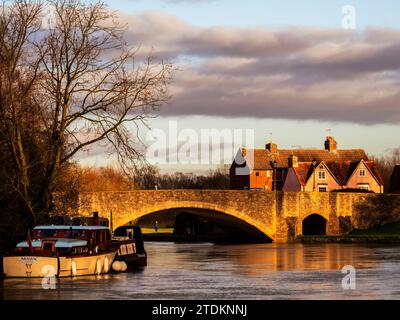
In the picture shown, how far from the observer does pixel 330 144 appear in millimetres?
110312

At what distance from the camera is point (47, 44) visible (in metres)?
37.8

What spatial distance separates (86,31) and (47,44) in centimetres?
162

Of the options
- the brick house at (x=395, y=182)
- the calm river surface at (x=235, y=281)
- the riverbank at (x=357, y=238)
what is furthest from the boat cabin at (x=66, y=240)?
the brick house at (x=395, y=182)

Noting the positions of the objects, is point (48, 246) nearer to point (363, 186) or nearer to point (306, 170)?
point (306, 170)

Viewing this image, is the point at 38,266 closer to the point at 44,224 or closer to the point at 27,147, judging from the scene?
the point at 44,224

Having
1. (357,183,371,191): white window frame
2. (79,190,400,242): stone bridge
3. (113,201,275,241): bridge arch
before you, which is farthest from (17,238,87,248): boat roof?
(357,183,371,191): white window frame

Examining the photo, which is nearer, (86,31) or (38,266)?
(38,266)

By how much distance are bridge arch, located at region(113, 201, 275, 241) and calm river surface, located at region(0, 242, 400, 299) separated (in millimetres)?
16667

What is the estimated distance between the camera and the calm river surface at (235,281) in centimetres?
2969

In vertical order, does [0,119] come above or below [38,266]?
above

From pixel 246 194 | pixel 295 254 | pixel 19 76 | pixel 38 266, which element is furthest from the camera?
pixel 246 194

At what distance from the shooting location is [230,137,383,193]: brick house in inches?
4045

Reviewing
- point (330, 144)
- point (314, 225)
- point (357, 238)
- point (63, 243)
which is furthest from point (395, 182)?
point (63, 243)
